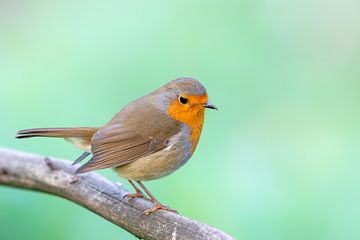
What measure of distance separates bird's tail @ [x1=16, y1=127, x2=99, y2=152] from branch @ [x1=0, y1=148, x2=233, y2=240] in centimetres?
14

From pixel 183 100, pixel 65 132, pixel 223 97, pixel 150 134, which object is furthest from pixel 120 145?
pixel 223 97

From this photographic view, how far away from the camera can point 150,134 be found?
3.72 metres

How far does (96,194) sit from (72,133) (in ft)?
1.13

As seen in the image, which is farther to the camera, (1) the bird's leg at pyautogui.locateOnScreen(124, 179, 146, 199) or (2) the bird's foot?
(1) the bird's leg at pyautogui.locateOnScreen(124, 179, 146, 199)

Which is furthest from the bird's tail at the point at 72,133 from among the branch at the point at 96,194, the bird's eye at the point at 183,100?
the bird's eye at the point at 183,100

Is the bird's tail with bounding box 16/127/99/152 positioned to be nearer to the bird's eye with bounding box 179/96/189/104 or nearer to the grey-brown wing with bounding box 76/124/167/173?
the grey-brown wing with bounding box 76/124/167/173

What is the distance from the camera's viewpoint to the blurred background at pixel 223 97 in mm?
3756

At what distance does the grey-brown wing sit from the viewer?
11.7 ft

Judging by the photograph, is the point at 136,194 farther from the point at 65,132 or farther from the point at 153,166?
the point at 65,132

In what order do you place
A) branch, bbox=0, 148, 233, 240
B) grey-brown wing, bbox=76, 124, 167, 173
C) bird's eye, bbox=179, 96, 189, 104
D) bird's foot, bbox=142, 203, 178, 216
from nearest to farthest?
1. branch, bbox=0, 148, 233, 240
2. bird's foot, bbox=142, 203, 178, 216
3. grey-brown wing, bbox=76, 124, 167, 173
4. bird's eye, bbox=179, 96, 189, 104

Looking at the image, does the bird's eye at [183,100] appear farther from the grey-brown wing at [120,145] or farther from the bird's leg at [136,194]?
the bird's leg at [136,194]

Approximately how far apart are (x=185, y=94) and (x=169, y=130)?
0.21 m

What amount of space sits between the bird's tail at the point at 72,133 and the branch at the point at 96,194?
14 centimetres

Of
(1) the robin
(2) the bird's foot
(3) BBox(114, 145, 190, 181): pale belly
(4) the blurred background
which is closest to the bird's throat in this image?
(1) the robin
